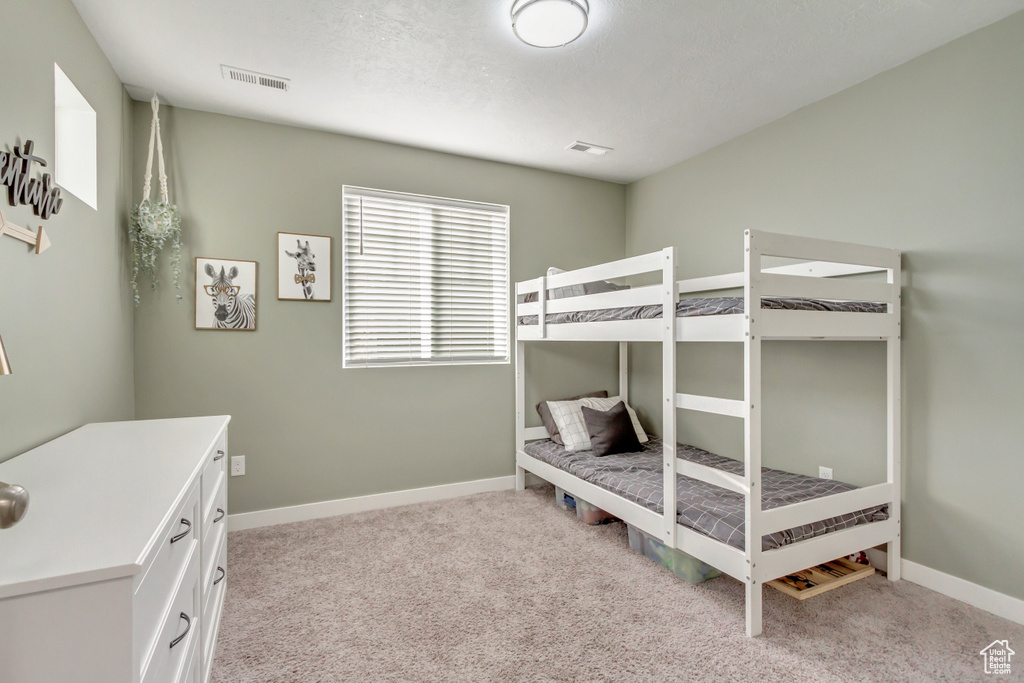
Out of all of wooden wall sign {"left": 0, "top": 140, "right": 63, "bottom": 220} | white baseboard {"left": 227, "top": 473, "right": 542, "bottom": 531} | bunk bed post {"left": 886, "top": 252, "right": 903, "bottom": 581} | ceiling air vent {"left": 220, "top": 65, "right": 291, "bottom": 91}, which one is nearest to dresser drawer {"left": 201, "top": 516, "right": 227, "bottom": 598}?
white baseboard {"left": 227, "top": 473, "right": 542, "bottom": 531}

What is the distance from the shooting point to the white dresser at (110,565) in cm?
73

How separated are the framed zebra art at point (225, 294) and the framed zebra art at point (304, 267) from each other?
17 cm

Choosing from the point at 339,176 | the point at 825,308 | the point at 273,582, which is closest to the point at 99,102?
the point at 339,176

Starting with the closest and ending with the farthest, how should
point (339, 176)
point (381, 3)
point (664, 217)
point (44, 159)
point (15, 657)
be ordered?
1. point (15, 657)
2. point (44, 159)
3. point (381, 3)
4. point (339, 176)
5. point (664, 217)

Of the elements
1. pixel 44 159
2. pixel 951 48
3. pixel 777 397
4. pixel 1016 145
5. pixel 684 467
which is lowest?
pixel 684 467

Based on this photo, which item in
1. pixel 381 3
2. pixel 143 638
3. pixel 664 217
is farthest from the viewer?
pixel 664 217

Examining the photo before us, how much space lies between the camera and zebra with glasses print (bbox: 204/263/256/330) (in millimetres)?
2760

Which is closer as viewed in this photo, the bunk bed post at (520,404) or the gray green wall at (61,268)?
the gray green wall at (61,268)

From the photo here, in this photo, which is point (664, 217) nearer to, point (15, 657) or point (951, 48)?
point (951, 48)

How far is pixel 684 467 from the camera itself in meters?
2.16

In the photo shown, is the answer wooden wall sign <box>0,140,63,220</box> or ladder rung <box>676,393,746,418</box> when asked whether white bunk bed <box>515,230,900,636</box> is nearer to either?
ladder rung <box>676,393,746,418</box>

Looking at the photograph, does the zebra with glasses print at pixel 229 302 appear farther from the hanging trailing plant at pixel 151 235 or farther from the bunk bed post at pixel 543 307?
the bunk bed post at pixel 543 307

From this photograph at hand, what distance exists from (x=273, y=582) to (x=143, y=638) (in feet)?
5.03

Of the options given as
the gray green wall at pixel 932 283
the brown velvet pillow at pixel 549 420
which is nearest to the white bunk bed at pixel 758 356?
the gray green wall at pixel 932 283
